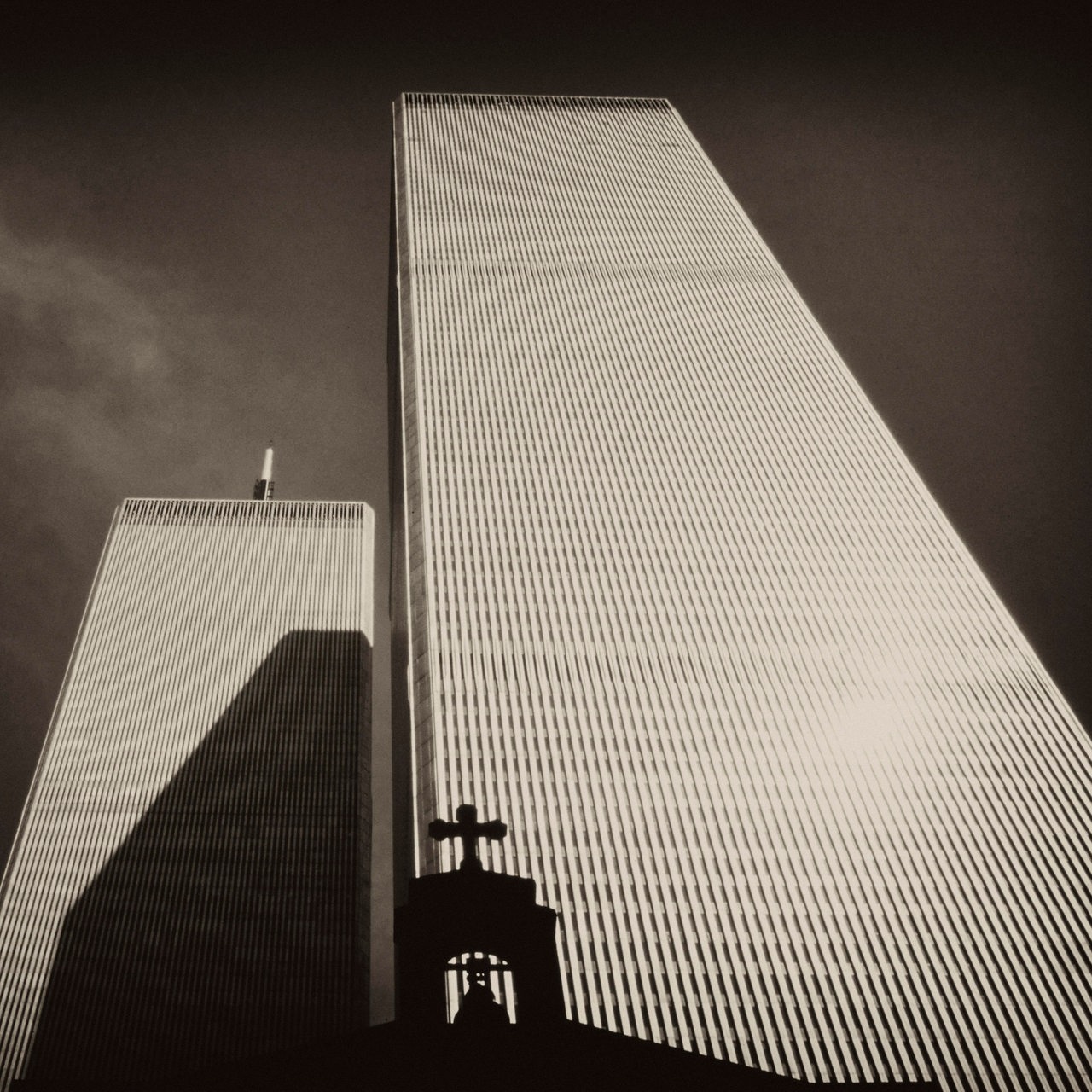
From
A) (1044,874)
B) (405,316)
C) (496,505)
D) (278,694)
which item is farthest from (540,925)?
(278,694)

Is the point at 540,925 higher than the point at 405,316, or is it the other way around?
the point at 405,316

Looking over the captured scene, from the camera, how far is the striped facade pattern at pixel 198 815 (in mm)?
97750

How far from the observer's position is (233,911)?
106 meters

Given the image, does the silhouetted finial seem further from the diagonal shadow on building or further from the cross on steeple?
the cross on steeple

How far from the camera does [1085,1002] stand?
60219 millimetres

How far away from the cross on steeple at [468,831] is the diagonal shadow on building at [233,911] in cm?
9747

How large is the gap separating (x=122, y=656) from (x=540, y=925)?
428ft

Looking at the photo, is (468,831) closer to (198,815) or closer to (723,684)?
(723,684)

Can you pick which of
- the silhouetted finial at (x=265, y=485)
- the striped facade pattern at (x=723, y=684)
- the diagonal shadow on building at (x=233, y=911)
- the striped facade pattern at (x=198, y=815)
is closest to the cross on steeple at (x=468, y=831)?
the striped facade pattern at (x=723, y=684)

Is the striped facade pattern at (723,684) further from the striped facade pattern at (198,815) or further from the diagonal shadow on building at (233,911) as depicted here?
the striped facade pattern at (198,815)

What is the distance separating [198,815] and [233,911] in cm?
1330

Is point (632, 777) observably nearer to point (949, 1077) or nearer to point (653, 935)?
point (653, 935)

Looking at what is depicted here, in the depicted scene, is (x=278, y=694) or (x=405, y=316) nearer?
(x=405, y=316)

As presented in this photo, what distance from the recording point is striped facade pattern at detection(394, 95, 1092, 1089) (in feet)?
196
